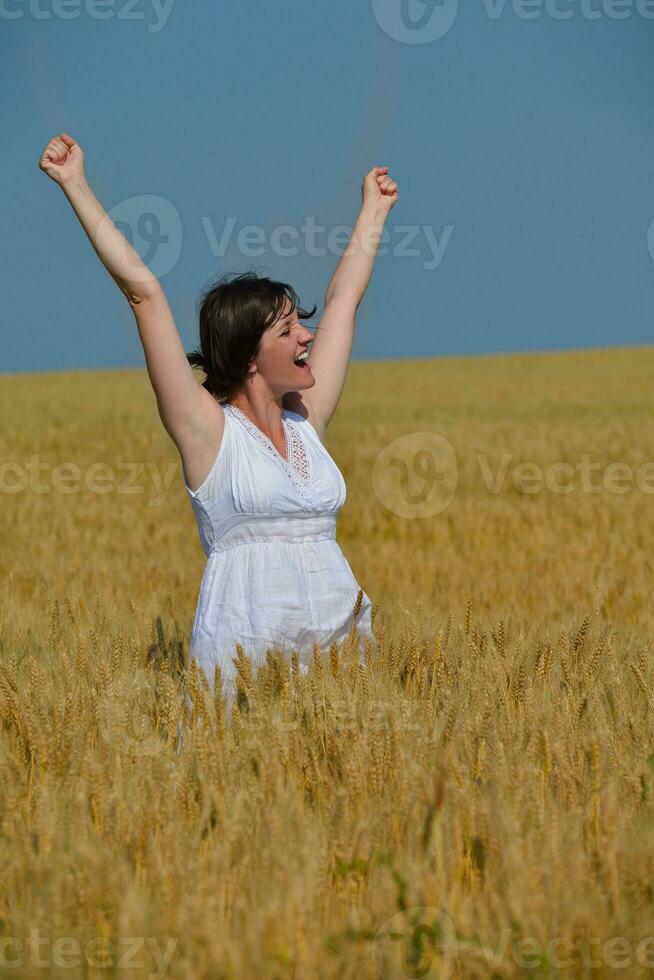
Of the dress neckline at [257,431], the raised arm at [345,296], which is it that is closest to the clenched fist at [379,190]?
the raised arm at [345,296]

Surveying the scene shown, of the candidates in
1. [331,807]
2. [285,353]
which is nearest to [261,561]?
[285,353]

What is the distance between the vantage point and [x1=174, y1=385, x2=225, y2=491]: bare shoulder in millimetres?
3098

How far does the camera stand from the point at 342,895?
206 cm

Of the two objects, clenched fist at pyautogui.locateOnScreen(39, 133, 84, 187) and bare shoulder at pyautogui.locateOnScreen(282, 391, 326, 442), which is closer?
clenched fist at pyautogui.locateOnScreen(39, 133, 84, 187)

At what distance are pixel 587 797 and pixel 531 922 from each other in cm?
65

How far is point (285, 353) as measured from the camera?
3236 millimetres

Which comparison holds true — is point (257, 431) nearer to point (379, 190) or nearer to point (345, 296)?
point (345, 296)

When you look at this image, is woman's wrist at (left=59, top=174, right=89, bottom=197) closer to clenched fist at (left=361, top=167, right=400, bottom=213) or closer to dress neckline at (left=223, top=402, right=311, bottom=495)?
dress neckline at (left=223, top=402, right=311, bottom=495)

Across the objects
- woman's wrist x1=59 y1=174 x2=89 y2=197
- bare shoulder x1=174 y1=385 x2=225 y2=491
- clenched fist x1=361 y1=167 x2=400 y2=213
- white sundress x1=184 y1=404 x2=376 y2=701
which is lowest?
white sundress x1=184 y1=404 x2=376 y2=701

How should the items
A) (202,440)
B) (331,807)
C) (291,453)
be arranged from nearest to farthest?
(331,807) → (202,440) → (291,453)

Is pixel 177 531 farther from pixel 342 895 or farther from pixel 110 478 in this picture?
pixel 342 895

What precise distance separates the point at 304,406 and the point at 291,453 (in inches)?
11.4

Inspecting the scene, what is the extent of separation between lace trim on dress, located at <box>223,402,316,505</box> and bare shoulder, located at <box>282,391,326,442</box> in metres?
0.17

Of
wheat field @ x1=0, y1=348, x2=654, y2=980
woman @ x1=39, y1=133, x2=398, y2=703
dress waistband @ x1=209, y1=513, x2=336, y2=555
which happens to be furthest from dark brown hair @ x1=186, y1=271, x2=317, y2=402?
wheat field @ x1=0, y1=348, x2=654, y2=980
